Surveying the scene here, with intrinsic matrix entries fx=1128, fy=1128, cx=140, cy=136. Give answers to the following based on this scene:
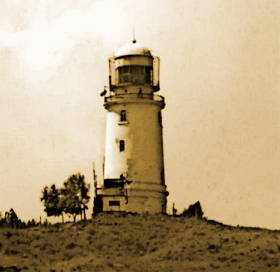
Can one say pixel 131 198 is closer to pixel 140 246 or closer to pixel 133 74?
pixel 133 74

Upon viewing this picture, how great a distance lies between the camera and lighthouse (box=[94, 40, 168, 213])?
7769 cm

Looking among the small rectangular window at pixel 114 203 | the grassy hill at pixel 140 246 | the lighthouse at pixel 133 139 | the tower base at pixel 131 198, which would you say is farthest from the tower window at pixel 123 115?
the grassy hill at pixel 140 246

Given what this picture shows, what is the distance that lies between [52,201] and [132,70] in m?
10.9

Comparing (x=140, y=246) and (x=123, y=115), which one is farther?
(x=123, y=115)

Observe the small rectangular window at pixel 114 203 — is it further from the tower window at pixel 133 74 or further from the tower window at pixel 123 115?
the tower window at pixel 133 74

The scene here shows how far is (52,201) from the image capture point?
80.5 m

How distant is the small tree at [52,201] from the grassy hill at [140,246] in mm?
7300

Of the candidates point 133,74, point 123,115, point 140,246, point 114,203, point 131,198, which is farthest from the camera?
point 133,74

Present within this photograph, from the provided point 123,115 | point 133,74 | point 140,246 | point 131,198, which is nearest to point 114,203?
point 131,198

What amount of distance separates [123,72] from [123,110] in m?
2.80

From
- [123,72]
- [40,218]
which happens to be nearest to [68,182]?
[40,218]

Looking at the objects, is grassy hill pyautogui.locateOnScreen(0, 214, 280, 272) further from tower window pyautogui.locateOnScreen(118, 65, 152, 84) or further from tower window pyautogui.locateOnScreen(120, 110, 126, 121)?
tower window pyautogui.locateOnScreen(118, 65, 152, 84)

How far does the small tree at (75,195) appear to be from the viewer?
79.2 meters

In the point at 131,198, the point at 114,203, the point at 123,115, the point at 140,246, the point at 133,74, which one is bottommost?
the point at 140,246
